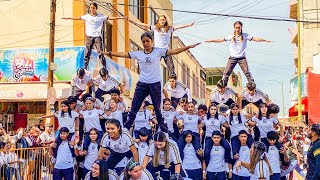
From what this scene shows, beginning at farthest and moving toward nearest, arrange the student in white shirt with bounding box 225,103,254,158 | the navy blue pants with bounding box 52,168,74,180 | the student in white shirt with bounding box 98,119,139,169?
the student in white shirt with bounding box 225,103,254,158 < the navy blue pants with bounding box 52,168,74,180 < the student in white shirt with bounding box 98,119,139,169

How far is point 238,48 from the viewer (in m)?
13.1

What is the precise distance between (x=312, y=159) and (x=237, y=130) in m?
3.71

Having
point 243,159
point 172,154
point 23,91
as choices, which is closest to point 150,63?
point 172,154

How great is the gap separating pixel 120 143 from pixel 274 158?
15.8 feet

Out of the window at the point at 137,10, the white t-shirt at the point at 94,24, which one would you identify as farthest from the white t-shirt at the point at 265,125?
the window at the point at 137,10

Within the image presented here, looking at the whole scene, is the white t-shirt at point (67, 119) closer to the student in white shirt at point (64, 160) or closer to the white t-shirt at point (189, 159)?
the student in white shirt at point (64, 160)

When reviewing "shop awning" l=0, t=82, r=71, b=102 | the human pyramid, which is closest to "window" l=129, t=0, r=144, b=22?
"shop awning" l=0, t=82, r=71, b=102

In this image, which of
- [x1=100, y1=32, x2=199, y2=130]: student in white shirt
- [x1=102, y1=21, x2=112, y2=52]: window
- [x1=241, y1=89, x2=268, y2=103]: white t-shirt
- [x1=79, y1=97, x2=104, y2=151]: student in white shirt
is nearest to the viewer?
[x1=100, y1=32, x2=199, y2=130]: student in white shirt

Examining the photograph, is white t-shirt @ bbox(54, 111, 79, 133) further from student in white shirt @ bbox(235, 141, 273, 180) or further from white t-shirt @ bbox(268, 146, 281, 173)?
white t-shirt @ bbox(268, 146, 281, 173)

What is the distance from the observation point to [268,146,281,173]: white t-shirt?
12.5m

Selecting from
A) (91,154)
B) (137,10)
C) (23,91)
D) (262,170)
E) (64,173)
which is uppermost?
(137,10)

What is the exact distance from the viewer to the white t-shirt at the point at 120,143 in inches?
356

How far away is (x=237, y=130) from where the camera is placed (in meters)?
12.8

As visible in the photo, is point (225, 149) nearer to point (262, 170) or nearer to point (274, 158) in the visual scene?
point (274, 158)
